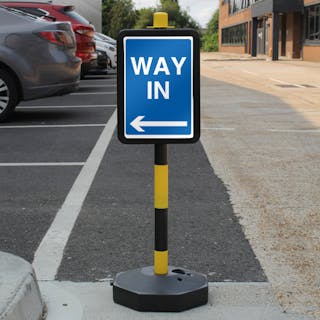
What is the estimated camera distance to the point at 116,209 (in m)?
5.71

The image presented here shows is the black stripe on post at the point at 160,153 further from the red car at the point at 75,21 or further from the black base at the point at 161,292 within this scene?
the red car at the point at 75,21

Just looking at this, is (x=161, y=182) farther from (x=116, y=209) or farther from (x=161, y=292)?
(x=116, y=209)

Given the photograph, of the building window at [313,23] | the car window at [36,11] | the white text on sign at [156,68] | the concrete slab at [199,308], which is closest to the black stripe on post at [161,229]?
the concrete slab at [199,308]

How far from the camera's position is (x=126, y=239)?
193 inches

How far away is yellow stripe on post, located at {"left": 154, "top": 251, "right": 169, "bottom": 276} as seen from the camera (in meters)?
3.86

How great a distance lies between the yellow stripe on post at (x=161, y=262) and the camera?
386 cm

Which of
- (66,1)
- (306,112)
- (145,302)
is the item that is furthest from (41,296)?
(66,1)

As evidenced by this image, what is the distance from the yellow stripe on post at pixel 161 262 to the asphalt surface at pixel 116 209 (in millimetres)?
422

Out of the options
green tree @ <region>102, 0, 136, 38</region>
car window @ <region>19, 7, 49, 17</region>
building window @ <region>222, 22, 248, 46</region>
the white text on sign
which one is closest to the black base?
the white text on sign

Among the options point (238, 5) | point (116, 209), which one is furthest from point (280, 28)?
point (116, 209)

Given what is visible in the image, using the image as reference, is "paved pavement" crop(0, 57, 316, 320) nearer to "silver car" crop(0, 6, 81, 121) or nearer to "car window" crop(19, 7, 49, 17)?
"silver car" crop(0, 6, 81, 121)

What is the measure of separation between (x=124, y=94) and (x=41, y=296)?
1.13 m

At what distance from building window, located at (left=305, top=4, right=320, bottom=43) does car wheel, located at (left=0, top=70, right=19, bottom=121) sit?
104 ft

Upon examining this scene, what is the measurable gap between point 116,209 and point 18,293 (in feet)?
7.67
